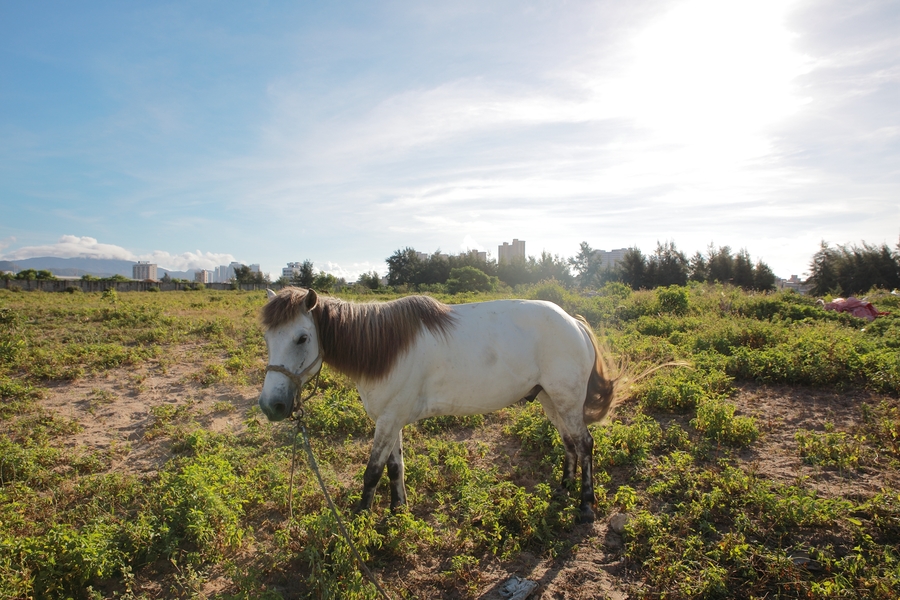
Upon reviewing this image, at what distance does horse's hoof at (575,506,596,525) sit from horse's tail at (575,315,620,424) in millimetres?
823

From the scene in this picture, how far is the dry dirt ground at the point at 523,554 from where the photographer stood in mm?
3086

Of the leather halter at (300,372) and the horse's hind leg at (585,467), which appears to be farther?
the horse's hind leg at (585,467)

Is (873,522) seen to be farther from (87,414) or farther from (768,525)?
(87,414)

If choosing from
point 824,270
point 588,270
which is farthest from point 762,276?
point 588,270

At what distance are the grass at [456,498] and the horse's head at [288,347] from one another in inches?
37.3

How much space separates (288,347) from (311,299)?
388 millimetres

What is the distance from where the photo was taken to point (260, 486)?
4.08 meters

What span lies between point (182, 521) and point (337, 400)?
114 inches

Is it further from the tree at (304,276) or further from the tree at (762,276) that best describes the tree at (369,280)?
the tree at (762,276)

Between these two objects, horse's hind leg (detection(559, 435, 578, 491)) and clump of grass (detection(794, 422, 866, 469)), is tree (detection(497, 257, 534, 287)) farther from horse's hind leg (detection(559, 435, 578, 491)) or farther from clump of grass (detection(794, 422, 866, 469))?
horse's hind leg (detection(559, 435, 578, 491))

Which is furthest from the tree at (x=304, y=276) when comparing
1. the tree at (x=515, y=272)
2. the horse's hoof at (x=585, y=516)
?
the horse's hoof at (x=585, y=516)

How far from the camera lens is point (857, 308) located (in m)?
12.2

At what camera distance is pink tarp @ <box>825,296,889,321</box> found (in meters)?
11.8

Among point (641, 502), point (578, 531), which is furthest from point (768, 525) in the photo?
point (578, 531)
